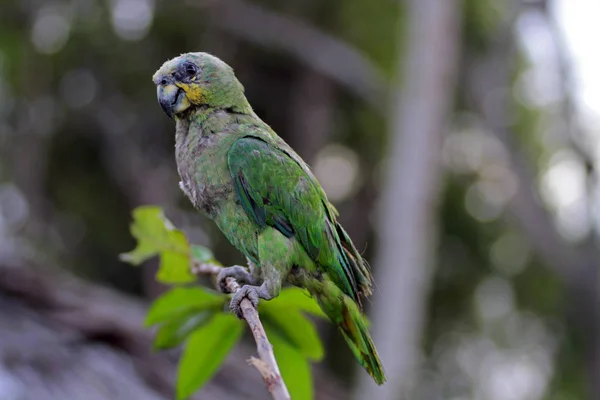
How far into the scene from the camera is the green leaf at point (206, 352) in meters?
1.98

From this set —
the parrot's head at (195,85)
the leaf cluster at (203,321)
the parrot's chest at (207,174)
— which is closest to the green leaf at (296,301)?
the leaf cluster at (203,321)

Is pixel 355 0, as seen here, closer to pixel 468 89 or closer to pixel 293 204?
pixel 468 89

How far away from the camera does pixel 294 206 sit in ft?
7.25

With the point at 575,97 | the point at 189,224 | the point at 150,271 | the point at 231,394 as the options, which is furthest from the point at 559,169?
the point at 231,394

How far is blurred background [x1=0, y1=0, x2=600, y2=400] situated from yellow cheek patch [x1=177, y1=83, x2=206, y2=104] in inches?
224

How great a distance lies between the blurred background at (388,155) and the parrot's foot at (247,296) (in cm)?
572

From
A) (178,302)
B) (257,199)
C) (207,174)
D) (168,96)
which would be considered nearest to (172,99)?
(168,96)

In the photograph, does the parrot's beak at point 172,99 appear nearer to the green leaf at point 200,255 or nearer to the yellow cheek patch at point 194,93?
the yellow cheek patch at point 194,93

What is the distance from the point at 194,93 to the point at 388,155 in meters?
9.58

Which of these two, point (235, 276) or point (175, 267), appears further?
point (235, 276)

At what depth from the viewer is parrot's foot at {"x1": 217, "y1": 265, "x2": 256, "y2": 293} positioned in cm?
226

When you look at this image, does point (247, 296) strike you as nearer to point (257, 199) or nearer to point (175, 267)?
point (175, 267)

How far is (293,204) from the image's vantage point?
7.26 ft

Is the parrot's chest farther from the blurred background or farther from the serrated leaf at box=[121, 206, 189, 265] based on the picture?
the blurred background
